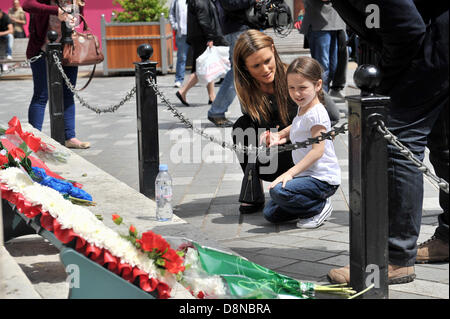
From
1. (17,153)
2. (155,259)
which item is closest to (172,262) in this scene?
(155,259)

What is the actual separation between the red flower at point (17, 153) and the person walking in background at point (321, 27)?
18.0 ft

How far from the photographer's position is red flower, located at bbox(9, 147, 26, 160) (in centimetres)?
431

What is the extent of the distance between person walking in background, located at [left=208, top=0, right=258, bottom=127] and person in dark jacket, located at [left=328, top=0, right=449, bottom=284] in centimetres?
506

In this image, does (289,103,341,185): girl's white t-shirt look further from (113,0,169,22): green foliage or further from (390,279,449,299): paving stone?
(113,0,169,22): green foliage

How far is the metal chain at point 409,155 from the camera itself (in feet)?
10.0

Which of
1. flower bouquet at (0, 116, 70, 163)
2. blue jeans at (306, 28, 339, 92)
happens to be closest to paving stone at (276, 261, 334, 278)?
flower bouquet at (0, 116, 70, 163)

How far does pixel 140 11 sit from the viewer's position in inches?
681

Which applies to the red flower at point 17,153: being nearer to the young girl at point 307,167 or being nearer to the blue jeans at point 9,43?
the young girl at point 307,167

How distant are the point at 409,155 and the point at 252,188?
2245mm

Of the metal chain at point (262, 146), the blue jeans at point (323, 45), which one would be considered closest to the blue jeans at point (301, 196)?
the metal chain at point (262, 146)

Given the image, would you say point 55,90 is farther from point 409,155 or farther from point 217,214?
point 409,155

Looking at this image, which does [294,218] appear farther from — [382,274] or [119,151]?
[119,151]
